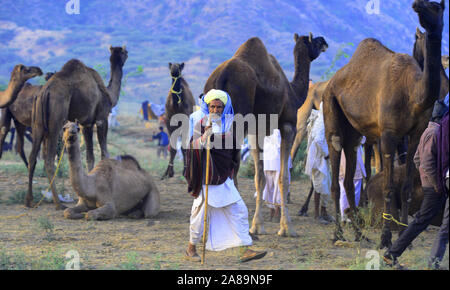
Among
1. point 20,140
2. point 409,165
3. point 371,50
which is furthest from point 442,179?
point 20,140

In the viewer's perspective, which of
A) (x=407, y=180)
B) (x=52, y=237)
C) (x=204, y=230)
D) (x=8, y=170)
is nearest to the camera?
(x=204, y=230)

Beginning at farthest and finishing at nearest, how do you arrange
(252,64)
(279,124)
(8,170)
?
1. (8,170)
2. (279,124)
3. (252,64)

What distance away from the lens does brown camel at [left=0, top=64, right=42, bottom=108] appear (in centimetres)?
1099

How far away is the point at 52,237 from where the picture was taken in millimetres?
7652

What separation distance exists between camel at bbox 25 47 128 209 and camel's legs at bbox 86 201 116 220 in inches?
54.6

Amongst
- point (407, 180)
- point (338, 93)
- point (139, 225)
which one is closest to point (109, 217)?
point (139, 225)

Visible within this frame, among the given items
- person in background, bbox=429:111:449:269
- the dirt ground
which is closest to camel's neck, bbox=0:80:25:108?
the dirt ground

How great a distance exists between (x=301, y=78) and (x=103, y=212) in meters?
3.77

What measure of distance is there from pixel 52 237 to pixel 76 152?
164 centimetres

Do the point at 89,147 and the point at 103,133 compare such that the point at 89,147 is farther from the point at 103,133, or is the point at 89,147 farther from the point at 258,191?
the point at 258,191

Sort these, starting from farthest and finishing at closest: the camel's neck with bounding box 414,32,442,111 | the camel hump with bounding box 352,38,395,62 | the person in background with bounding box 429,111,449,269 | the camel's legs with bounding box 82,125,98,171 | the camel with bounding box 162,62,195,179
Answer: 1. the camel with bounding box 162,62,195,179
2. the camel's legs with bounding box 82,125,98,171
3. the camel hump with bounding box 352,38,395,62
4. the camel's neck with bounding box 414,32,442,111
5. the person in background with bounding box 429,111,449,269

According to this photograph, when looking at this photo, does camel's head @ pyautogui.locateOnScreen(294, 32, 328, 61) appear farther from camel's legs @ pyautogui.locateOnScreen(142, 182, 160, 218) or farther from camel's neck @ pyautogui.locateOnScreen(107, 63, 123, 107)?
camel's neck @ pyautogui.locateOnScreen(107, 63, 123, 107)

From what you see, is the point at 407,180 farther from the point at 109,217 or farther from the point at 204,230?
the point at 109,217

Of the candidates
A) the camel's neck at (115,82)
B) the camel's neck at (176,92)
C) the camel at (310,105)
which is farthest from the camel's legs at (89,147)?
the camel at (310,105)
